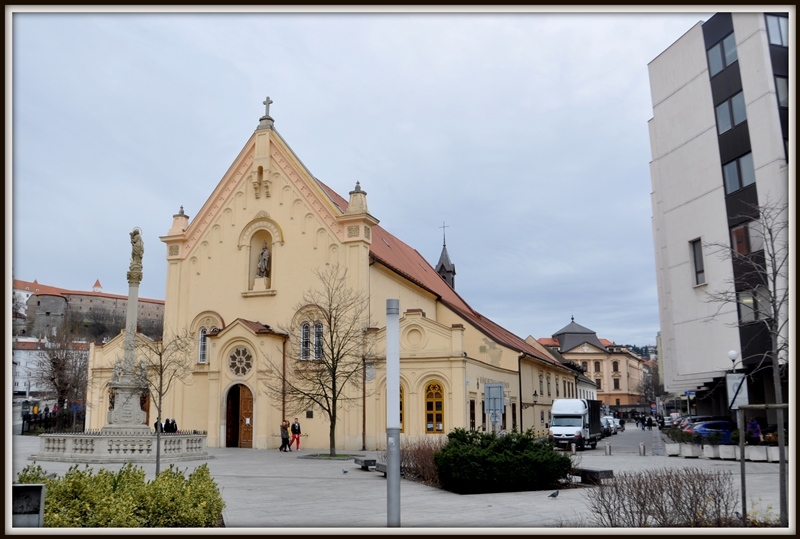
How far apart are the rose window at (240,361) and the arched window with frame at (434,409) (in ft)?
30.6

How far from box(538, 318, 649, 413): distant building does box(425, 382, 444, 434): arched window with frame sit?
97630 mm

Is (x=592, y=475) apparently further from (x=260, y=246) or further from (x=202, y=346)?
(x=202, y=346)

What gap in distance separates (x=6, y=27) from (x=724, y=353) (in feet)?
99.1

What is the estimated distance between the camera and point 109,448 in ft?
80.2

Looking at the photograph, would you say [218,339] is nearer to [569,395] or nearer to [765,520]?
[765,520]

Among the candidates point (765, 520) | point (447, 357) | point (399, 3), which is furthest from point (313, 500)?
point (447, 357)

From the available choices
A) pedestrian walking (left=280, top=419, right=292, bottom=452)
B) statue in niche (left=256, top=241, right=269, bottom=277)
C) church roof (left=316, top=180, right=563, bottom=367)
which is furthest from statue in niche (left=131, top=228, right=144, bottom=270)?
church roof (left=316, top=180, right=563, bottom=367)

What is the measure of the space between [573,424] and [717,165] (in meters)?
17.7

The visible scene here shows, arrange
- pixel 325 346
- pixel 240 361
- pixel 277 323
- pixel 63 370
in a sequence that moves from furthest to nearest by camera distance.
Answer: pixel 63 370, pixel 277 323, pixel 240 361, pixel 325 346

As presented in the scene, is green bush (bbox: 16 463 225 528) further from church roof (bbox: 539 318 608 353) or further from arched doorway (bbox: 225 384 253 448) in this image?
church roof (bbox: 539 318 608 353)

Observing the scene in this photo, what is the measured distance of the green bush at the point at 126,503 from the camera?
32.0ft

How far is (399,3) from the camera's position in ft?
26.5

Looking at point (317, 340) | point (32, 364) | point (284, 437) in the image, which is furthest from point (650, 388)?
point (284, 437)

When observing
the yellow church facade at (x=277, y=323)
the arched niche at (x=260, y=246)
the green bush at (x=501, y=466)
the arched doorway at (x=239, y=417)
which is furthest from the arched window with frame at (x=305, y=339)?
the green bush at (x=501, y=466)
